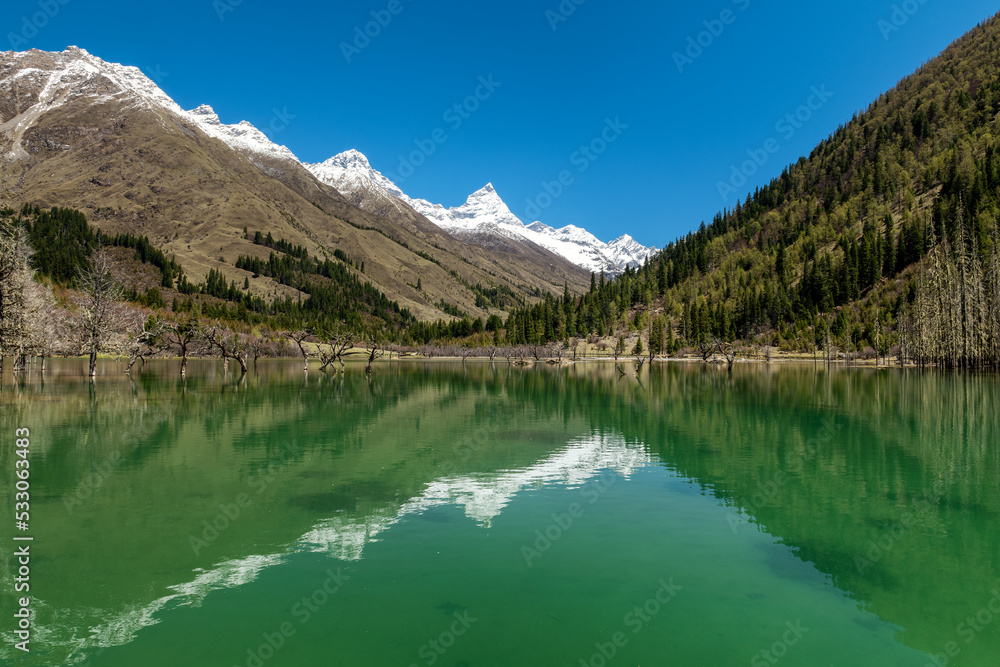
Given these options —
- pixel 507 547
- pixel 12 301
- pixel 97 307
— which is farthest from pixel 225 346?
pixel 507 547

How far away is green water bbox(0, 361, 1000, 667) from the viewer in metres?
9.27

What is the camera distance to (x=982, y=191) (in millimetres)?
139750

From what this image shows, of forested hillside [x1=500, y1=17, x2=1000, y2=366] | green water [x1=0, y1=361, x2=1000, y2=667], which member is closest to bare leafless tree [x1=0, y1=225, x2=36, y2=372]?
green water [x1=0, y1=361, x2=1000, y2=667]

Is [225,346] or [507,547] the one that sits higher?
[225,346]

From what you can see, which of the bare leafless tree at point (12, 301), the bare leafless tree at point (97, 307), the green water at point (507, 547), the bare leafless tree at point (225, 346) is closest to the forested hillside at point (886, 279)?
the green water at point (507, 547)

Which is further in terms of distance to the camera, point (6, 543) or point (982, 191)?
point (982, 191)

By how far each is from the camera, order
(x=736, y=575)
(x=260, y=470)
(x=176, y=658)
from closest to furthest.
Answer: (x=176, y=658)
(x=736, y=575)
(x=260, y=470)

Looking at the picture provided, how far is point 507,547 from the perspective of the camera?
1383 cm

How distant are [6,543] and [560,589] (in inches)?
545

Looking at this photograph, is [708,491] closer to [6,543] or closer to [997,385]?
[6,543]

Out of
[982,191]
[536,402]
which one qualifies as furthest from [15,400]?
[982,191]

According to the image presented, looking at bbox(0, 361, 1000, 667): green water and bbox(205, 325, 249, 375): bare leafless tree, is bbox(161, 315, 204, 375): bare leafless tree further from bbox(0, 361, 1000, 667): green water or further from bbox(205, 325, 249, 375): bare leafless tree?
bbox(0, 361, 1000, 667): green water

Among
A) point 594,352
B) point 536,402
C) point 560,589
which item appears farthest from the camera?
point 594,352

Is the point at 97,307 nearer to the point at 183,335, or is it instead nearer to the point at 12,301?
the point at 183,335
